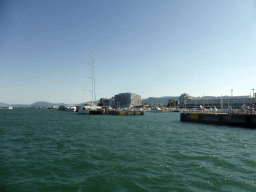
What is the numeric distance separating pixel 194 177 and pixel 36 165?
10.1 m

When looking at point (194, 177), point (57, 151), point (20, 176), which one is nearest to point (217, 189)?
point (194, 177)

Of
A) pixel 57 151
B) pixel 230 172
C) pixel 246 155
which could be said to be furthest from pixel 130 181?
pixel 246 155

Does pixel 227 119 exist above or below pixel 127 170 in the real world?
above

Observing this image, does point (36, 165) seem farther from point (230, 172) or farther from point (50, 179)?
point (230, 172)

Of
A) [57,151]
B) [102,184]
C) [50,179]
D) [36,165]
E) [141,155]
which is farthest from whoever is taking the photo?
[57,151]

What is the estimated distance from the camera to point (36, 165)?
10.6 meters

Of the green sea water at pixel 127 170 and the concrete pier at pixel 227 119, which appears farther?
the concrete pier at pixel 227 119

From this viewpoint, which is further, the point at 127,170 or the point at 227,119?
the point at 227,119

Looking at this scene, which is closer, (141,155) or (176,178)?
(176,178)

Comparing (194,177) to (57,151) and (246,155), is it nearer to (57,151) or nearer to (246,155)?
(246,155)

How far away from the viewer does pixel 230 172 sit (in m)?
9.39

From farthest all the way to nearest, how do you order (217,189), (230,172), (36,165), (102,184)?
(36,165) < (230,172) < (102,184) < (217,189)

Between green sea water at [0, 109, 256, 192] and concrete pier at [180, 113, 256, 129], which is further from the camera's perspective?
concrete pier at [180, 113, 256, 129]

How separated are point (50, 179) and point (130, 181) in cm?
439
